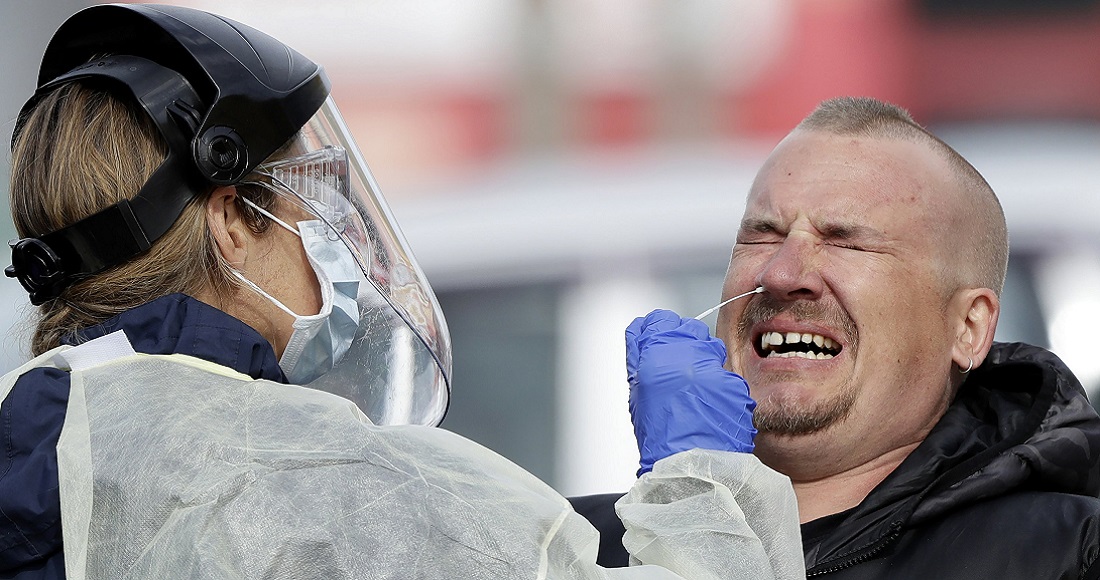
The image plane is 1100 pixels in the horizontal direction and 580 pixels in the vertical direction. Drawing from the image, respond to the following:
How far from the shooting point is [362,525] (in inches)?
49.5

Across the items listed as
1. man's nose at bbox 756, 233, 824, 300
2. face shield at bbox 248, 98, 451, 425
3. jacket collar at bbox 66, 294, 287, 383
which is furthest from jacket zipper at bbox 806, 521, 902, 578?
jacket collar at bbox 66, 294, 287, 383

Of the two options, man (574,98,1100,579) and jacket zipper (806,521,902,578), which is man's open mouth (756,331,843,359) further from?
jacket zipper (806,521,902,578)

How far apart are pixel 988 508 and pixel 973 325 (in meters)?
0.43

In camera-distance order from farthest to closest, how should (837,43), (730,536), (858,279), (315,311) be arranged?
(837,43) → (858,279) → (315,311) → (730,536)

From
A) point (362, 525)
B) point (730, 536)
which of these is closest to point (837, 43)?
point (730, 536)

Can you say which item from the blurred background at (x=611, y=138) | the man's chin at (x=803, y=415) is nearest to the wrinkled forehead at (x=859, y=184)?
the man's chin at (x=803, y=415)

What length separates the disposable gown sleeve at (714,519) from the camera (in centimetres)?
146

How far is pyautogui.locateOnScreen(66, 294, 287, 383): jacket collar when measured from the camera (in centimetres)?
143

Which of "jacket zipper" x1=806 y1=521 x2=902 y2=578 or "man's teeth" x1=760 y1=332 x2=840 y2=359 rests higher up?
"man's teeth" x1=760 y1=332 x2=840 y2=359

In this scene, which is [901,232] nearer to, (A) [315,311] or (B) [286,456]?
(A) [315,311]

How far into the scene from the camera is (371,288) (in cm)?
180

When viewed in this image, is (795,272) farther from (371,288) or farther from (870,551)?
(371,288)

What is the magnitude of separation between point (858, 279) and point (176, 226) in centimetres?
127

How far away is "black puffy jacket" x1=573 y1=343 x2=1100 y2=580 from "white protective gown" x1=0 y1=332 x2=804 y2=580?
706mm
